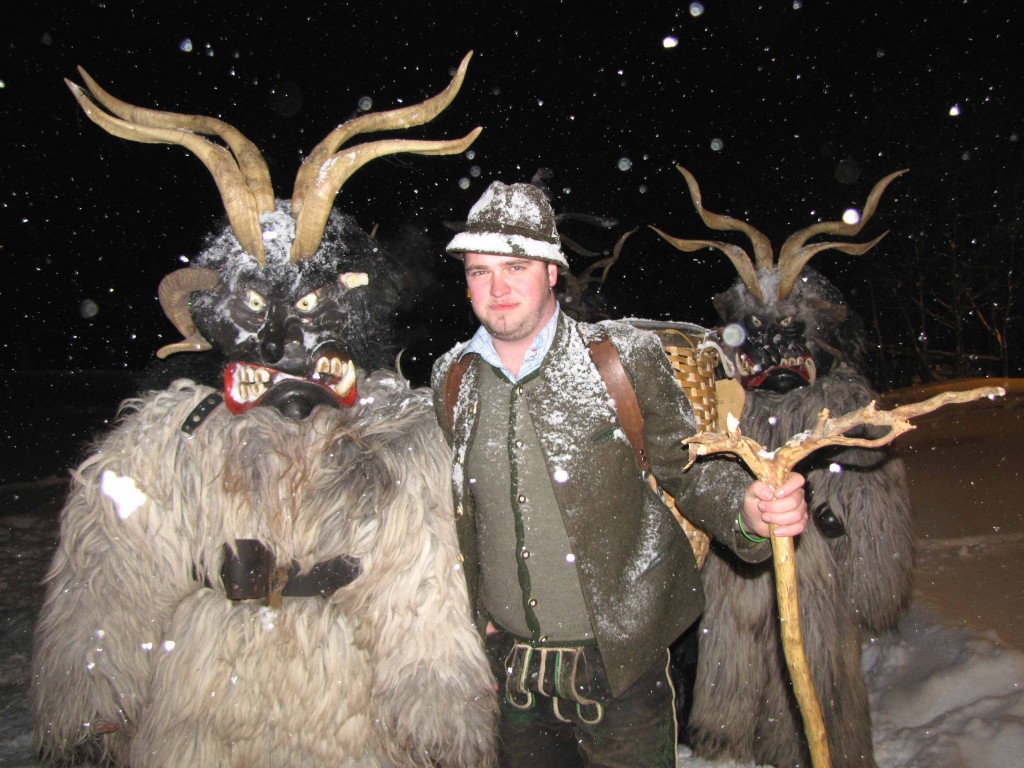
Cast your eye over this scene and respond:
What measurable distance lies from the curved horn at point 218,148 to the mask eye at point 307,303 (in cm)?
19

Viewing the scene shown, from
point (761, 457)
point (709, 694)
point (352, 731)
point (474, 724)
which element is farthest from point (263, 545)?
point (709, 694)

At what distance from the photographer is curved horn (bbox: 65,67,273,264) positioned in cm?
212

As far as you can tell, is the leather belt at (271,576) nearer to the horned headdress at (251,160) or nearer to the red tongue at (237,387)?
the red tongue at (237,387)

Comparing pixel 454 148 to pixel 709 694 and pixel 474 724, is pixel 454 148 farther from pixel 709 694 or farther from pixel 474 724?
pixel 709 694

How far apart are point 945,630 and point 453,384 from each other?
3279 mm

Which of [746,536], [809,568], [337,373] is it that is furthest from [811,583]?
[337,373]

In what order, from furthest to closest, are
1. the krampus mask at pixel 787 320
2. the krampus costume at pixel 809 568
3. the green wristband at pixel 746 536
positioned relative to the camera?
the krampus mask at pixel 787 320 → the krampus costume at pixel 809 568 → the green wristband at pixel 746 536

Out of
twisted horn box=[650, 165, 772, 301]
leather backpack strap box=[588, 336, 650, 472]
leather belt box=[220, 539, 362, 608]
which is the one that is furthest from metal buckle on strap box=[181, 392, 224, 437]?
twisted horn box=[650, 165, 772, 301]

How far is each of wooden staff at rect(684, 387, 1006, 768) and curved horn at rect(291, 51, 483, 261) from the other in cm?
143

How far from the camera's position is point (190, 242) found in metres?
14.2

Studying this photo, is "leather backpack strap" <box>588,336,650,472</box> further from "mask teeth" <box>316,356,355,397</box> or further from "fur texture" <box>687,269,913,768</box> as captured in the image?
"fur texture" <box>687,269,913,768</box>

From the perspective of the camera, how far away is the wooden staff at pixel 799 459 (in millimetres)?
1197

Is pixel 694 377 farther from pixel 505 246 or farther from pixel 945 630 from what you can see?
pixel 945 630

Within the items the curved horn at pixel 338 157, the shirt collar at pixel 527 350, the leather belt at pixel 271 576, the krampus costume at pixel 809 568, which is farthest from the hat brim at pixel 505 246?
the krampus costume at pixel 809 568
